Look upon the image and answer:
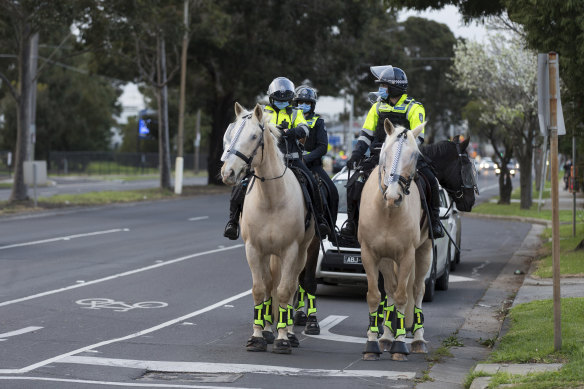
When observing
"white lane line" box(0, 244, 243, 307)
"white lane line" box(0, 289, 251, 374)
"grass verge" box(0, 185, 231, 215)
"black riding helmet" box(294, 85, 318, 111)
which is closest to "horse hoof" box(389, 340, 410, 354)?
"white lane line" box(0, 289, 251, 374)

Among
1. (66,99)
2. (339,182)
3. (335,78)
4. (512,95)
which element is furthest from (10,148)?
(339,182)

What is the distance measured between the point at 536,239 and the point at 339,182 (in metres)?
11.4

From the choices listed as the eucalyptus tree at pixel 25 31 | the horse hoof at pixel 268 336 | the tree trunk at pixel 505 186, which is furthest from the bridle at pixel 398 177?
the tree trunk at pixel 505 186

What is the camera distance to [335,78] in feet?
166

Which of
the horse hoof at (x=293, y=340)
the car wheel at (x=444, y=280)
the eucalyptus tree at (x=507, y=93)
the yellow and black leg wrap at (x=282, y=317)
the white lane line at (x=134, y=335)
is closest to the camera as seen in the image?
the white lane line at (x=134, y=335)

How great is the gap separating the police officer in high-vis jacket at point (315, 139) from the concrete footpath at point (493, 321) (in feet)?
7.06

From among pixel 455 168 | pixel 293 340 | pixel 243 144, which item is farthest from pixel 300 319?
pixel 243 144

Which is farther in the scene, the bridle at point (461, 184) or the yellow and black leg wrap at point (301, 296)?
the yellow and black leg wrap at point (301, 296)

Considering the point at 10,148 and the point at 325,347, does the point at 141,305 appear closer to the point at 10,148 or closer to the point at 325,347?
the point at 325,347

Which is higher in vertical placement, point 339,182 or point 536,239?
point 339,182

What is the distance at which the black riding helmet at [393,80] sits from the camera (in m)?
10.1

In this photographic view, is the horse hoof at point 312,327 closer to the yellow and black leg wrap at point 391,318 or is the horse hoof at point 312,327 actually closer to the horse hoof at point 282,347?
the horse hoof at point 282,347

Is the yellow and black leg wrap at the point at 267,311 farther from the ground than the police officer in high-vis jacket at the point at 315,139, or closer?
closer

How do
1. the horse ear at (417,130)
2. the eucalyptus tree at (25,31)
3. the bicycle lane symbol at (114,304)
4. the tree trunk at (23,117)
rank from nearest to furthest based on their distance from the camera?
the horse ear at (417,130), the bicycle lane symbol at (114,304), the eucalyptus tree at (25,31), the tree trunk at (23,117)
